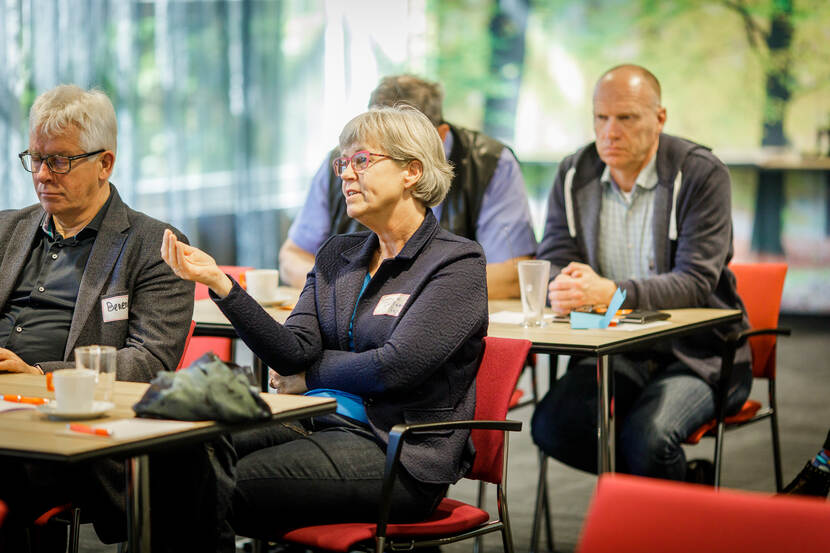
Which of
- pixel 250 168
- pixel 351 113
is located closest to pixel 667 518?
pixel 250 168

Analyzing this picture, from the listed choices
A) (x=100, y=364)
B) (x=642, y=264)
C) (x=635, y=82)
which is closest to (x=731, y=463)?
(x=642, y=264)

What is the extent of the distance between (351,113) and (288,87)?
2.49 ft

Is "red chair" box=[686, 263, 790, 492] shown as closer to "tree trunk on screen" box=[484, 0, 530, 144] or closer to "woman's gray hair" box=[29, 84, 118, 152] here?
"woman's gray hair" box=[29, 84, 118, 152]

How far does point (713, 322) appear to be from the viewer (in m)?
3.29

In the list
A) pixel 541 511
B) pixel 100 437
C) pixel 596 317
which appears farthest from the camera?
pixel 541 511


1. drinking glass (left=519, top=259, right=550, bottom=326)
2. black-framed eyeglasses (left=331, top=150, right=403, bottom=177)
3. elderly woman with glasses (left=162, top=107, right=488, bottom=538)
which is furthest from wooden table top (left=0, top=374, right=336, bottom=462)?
drinking glass (left=519, top=259, right=550, bottom=326)

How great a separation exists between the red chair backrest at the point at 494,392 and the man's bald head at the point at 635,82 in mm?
1457

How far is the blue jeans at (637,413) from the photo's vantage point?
10.6 feet

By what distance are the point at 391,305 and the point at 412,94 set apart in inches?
61.5

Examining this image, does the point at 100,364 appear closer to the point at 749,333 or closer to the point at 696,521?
the point at 696,521

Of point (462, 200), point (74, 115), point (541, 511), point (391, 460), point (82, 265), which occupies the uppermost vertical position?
point (74, 115)

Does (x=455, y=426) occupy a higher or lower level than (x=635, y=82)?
lower

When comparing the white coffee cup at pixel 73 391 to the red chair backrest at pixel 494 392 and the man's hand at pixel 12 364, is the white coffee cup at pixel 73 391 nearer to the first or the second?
the man's hand at pixel 12 364

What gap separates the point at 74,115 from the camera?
2826 mm
